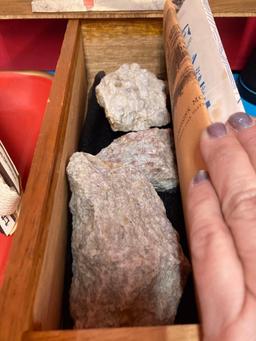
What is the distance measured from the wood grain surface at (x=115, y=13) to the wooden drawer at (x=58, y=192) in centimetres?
2

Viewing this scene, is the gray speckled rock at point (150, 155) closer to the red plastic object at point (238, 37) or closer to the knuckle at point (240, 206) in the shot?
the knuckle at point (240, 206)

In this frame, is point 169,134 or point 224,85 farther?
point 169,134

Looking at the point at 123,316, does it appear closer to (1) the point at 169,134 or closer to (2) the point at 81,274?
(2) the point at 81,274

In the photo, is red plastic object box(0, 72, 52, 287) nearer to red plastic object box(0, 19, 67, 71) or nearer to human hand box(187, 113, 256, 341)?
red plastic object box(0, 19, 67, 71)

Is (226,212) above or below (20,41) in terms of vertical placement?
above

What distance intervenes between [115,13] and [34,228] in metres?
0.49

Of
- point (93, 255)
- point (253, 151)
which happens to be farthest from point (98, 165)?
point (253, 151)

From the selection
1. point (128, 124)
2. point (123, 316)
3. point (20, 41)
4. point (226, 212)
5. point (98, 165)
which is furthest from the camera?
point (20, 41)

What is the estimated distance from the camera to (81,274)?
0.48m

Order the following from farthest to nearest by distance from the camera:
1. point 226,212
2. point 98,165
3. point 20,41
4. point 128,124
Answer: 1. point 20,41
2. point 128,124
3. point 98,165
4. point 226,212

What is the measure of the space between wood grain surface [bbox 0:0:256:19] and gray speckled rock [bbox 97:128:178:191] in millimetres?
249

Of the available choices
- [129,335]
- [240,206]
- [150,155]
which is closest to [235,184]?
[240,206]

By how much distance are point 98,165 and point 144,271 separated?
0.18 m

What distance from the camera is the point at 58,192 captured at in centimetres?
50
